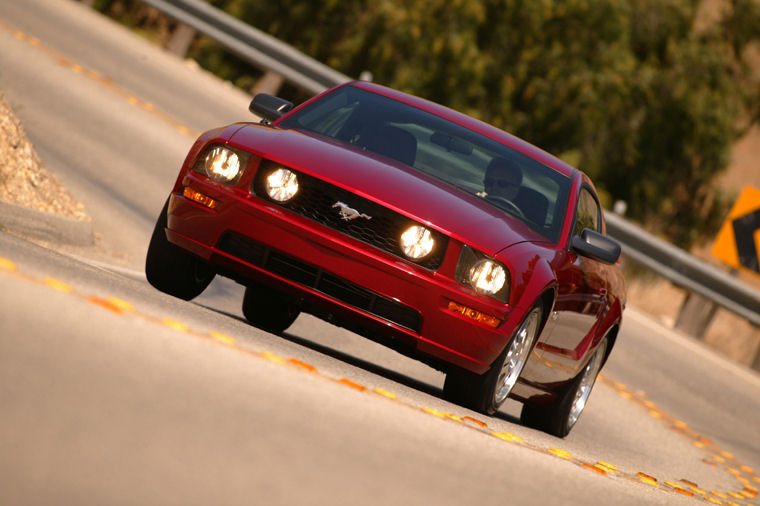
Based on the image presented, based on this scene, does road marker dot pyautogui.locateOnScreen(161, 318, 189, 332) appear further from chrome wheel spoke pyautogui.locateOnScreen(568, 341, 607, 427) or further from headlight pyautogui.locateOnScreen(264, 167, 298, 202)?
chrome wheel spoke pyautogui.locateOnScreen(568, 341, 607, 427)

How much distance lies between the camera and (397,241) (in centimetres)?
625

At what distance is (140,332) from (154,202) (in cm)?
765

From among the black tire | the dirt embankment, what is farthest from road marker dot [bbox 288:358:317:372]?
the dirt embankment

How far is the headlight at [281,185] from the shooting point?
6.38 m

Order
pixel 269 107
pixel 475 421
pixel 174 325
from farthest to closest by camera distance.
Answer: pixel 269 107 < pixel 475 421 < pixel 174 325

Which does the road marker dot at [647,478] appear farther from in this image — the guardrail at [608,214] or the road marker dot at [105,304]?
the guardrail at [608,214]

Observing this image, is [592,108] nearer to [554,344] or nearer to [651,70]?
[651,70]

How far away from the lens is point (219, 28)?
1956cm

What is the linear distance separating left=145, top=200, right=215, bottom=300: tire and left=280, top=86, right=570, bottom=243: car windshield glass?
1.03 metres

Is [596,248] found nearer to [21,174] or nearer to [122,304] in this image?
[122,304]

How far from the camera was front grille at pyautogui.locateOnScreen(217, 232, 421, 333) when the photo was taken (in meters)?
6.26

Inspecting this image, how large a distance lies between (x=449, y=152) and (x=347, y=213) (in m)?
1.45

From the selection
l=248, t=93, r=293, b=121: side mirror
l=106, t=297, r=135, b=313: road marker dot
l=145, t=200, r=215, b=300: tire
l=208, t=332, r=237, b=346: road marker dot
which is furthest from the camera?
l=248, t=93, r=293, b=121: side mirror

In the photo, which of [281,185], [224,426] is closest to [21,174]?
[281,185]
